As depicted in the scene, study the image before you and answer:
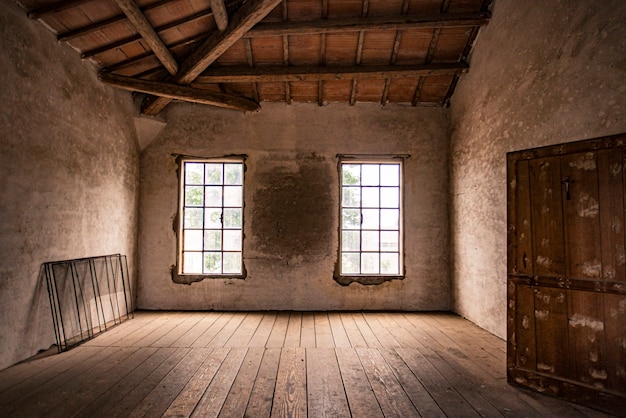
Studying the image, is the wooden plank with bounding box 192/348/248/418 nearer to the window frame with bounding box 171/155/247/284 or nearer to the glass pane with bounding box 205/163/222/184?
the window frame with bounding box 171/155/247/284

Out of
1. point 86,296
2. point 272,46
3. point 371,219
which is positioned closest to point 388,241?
point 371,219


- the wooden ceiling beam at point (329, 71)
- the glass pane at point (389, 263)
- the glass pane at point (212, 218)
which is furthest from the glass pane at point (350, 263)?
the wooden ceiling beam at point (329, 71)

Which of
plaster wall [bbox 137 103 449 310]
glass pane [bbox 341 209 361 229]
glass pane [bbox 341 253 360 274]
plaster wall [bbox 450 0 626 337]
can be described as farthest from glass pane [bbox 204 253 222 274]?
plaster wall [bbox 450 0 626 337]

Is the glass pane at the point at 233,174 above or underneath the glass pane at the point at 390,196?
above

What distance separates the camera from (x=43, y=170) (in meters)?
3.90

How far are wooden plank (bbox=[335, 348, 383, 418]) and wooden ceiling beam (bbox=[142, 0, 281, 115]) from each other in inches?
145

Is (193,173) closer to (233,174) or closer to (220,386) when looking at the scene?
(233,174)

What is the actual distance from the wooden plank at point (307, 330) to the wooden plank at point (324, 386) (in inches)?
10.3

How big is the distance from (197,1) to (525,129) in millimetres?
3820

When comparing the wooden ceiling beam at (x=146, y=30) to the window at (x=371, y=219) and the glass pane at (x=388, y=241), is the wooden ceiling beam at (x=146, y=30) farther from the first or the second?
the glass pane at (x=388, y=241)

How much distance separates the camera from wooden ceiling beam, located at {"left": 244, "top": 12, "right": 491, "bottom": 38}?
4754 mm

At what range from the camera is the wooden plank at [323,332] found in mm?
4215

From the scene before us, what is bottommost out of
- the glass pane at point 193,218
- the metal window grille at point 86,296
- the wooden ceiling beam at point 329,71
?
the metal window grille at point 86,296

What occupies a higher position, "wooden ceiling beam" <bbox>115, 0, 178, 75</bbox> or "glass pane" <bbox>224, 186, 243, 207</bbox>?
"wooden ceiling beam" <bbox>115, 0, 178, 75</bbox>
